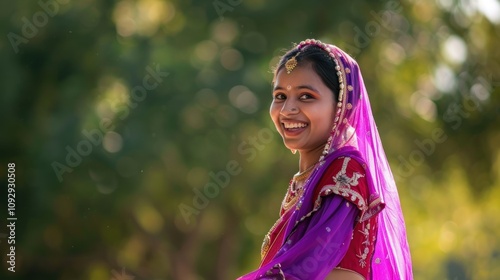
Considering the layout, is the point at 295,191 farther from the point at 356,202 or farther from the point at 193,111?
the point at 193,111

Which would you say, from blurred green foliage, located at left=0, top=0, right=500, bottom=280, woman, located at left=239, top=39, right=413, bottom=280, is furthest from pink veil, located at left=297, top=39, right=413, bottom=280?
blurred green foliage, located at left=0, top=0, right=500, bottom=280

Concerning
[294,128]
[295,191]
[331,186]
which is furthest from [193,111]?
[331,186]

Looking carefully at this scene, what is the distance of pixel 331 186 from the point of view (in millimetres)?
2996

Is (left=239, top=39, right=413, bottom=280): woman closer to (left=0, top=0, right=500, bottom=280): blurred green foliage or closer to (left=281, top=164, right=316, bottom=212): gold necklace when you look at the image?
(left=281, top=164, right=316, bottom=212): gold necklace

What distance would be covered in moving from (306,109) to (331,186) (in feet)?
0.99

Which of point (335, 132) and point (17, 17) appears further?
point (17, 17)

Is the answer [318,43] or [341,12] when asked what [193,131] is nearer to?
[341,12]

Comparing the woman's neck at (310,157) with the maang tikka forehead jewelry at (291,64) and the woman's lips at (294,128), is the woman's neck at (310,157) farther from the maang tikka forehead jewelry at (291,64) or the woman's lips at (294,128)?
the maang tikka forehead jewelry at (291,64)

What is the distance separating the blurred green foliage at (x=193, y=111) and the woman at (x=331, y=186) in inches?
376

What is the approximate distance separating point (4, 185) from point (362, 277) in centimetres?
1123

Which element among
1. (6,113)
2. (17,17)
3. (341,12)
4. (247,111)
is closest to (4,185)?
(6,113)

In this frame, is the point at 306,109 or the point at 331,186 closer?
the point at 331,186

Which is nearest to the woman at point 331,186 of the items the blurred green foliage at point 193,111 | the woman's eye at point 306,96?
the woman's eye at point 306,96

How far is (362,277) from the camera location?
118 inches
